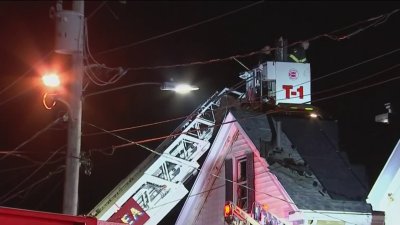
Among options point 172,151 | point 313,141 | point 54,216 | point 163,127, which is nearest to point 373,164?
point 313,141

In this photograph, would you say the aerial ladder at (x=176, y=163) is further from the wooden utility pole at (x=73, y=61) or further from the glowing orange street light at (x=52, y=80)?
the glowing orange street light at (x=52, y=80)

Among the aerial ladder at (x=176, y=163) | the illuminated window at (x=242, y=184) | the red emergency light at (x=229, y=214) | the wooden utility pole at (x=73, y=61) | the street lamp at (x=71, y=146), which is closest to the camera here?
the street lamp at (x=71, y=146)

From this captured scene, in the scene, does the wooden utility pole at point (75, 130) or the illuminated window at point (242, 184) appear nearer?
the wooden utility pole at point (75, 130)

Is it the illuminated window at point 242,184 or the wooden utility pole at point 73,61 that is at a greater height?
the wooden utility pole at point 73,61

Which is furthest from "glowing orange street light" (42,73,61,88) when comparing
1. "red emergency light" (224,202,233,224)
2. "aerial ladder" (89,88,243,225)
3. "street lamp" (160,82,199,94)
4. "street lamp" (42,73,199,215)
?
"aerial ladder" (89,88,243,225)

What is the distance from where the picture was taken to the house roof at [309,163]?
16.0 metres

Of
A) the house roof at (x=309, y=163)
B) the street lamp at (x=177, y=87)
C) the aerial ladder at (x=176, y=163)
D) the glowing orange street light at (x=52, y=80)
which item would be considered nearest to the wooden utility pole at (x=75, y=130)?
the glowing orange street light at (x=52, y=80)

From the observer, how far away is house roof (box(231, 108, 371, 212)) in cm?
1605

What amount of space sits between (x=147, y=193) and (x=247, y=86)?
4.31 m

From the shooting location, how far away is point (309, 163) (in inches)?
677

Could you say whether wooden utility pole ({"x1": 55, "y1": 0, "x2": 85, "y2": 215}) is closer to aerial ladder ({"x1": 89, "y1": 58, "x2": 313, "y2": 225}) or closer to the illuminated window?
aerial ladder ({"x1": 89, "y1": 58, "x2": 313, "y2": 225})

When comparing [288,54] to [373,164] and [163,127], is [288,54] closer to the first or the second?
A: [373,164]

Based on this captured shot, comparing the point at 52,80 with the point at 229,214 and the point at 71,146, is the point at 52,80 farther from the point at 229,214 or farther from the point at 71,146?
the point at 229,214

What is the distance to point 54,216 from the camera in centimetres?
824
